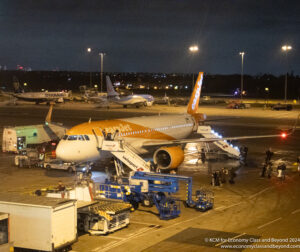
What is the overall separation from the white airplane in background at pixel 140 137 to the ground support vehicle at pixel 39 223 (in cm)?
1149

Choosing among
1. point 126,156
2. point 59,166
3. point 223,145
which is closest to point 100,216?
point 126,156

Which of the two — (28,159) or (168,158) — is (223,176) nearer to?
(168,158)

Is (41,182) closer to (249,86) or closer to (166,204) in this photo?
(166,204)

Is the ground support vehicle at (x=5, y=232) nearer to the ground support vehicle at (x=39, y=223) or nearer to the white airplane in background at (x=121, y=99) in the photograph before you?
the ground support vehicle at (x=39, y=223)

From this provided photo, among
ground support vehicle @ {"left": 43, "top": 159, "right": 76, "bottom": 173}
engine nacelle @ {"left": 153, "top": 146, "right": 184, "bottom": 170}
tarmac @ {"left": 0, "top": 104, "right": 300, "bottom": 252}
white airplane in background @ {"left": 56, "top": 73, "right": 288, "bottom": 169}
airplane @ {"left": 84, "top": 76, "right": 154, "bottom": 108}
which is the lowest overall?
tarmac @ {"left": 0, "top": 104, "right": 300, "bottom": 252}

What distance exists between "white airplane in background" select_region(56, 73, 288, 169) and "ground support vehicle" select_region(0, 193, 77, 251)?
11493 millimetres

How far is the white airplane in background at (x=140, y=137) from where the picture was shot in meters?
26.9

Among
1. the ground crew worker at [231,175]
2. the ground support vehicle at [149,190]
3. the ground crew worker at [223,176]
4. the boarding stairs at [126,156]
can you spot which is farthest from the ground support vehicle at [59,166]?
the ground crew worker at [231,175]

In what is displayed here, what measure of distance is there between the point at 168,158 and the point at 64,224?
47.8 feet

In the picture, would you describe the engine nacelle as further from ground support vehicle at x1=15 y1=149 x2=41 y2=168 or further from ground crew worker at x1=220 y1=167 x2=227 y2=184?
ground support vehicle at x1=15 y1=149 x2=41 y2=168

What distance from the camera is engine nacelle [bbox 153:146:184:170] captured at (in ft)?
94.0

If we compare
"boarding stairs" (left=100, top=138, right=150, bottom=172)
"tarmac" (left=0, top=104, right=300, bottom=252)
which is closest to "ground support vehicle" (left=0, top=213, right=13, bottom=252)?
"tarmac" (left=0, top=104, right=300, bottom=252)

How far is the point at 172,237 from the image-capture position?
674 inches

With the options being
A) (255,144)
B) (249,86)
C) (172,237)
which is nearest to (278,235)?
(172,237)
